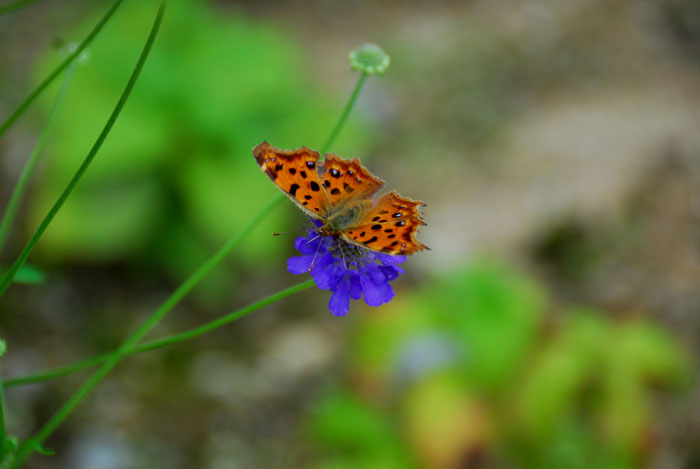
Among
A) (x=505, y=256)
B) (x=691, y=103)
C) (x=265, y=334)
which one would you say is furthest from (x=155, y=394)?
(x=691, y=103)

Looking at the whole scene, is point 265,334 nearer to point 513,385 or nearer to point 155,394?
point 155,394

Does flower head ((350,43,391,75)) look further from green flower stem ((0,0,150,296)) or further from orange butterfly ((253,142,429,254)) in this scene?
green flower stem ((0,0,150,296))

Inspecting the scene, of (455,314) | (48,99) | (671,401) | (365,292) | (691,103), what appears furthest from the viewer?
(691,103)

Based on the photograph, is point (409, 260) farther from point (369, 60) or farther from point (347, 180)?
point (347, 180)

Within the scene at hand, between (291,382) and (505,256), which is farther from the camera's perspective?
(505,256)

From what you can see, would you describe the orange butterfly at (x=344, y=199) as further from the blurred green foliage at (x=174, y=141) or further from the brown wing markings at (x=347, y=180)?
the blurred green foliage at (x=174, y=141)

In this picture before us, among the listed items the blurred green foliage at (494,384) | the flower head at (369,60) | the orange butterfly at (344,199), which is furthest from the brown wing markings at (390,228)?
the blurred green foliage at (494,384)

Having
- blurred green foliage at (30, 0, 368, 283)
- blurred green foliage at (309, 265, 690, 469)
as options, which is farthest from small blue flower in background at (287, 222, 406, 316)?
blurred green foliage at (30, 0, 368, 283)
